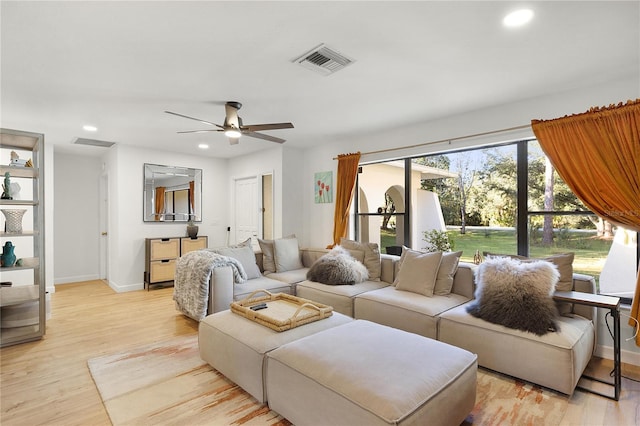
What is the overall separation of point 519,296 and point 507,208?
135cm

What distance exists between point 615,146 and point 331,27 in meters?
2.50

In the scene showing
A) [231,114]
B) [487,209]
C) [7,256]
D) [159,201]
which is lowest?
[7,256]

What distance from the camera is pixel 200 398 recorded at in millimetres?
2184

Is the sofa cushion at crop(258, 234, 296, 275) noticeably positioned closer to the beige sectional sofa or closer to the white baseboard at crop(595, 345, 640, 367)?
the beige sectional sofa

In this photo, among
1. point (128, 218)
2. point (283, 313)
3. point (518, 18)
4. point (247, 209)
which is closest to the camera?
point (518, 18)

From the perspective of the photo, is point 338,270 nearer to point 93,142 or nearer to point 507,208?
point 507,208

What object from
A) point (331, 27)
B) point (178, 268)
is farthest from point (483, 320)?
point (178, 268)

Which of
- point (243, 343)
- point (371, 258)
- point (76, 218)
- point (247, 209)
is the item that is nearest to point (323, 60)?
point (243, 343)

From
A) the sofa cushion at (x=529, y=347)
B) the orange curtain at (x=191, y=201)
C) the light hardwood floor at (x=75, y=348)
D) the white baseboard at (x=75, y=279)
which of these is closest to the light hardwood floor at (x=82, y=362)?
the light hardwood floor at (x=75, y=348)

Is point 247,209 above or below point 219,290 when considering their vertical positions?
above

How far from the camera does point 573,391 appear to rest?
2.21m

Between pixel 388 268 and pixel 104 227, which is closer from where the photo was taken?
pixel 388 268

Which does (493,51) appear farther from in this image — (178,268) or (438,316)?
(178,268)

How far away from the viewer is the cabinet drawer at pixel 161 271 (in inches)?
208
